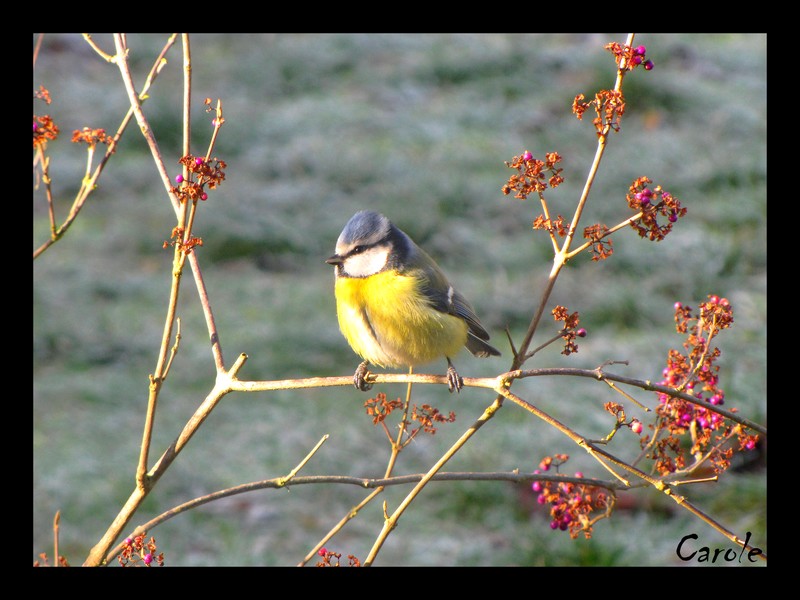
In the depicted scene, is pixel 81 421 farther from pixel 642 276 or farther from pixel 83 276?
pixel 642 276

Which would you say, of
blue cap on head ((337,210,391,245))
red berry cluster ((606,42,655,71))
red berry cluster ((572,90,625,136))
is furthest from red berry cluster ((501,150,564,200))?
blue cap on head ((337,210,391,245))

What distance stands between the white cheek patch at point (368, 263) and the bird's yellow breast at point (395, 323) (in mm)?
18

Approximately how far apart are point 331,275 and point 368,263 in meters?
3.41

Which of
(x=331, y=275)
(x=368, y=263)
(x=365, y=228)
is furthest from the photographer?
(x=331, y=275)

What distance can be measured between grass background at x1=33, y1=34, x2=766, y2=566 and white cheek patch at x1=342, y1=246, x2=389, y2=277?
1.46 m

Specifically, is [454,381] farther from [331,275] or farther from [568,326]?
[331,275]

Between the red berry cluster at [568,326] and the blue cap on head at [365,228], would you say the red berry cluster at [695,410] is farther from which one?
the blue cap on head at [365,228]

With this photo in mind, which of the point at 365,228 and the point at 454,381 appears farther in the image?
the point at 365,228

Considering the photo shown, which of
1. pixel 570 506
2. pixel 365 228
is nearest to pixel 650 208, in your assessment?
pixel 570 506

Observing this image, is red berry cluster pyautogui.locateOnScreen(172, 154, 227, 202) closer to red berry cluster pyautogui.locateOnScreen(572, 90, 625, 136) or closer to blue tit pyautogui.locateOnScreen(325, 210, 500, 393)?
red berry cluster pyautogui.locateOnScreen(572, 90, 625, 136)

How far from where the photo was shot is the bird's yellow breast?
2.63 m

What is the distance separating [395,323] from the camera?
103 inches

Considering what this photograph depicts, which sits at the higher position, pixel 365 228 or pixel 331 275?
Answer: pixel 365 228

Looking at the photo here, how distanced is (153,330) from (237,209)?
146 centimetres
